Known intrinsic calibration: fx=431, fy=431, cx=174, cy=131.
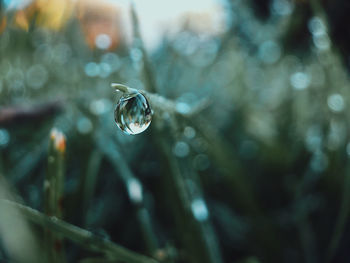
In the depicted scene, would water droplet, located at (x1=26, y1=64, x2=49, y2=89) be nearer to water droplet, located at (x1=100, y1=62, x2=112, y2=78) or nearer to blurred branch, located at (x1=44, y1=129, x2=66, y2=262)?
water droplet, located at (x1=100, y1=62, x2=112, y2=78)

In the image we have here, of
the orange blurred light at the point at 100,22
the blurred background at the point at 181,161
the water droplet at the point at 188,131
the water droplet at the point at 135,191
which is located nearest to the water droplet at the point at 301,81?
the blurred background at the point at 181,161

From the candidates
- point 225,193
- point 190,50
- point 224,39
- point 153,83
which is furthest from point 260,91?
point 153,83

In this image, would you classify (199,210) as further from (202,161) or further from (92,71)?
(92,71)

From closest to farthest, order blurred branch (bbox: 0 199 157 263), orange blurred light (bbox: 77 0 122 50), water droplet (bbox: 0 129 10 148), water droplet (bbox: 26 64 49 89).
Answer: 1. blurred branch (bbox: 0 199 157 263)
2. water droplet (bbox: 0 129 10 148)
3. water droplet (bbox: 26 64 49 89)
4. orange blurred light (bbox: 77 0 122 50)

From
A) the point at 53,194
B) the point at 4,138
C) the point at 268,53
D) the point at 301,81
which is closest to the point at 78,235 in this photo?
the point at 53,194

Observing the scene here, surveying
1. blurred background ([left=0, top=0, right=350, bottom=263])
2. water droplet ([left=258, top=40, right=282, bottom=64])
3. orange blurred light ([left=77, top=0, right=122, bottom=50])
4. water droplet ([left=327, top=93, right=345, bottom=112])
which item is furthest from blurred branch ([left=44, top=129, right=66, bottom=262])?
orange blurred light ([left=77, top=0, right=122, bottom=50])

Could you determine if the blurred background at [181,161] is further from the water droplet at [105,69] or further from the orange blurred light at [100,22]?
the orange blurred light at [100,22]

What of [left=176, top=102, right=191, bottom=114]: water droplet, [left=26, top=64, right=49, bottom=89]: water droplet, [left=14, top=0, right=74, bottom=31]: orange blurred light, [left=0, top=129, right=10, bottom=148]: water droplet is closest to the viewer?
[left=176, top=102, right=191, bottom=114]: water droplet
